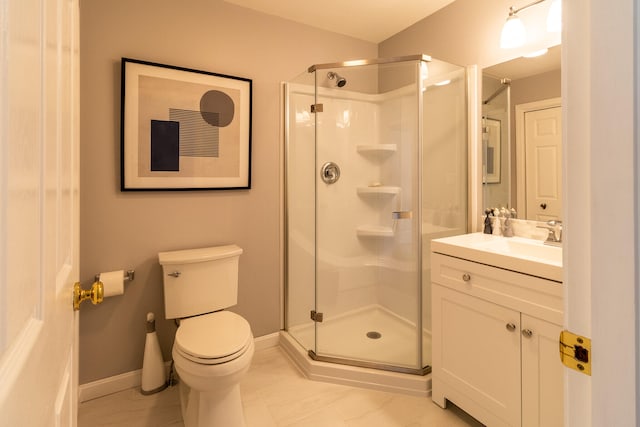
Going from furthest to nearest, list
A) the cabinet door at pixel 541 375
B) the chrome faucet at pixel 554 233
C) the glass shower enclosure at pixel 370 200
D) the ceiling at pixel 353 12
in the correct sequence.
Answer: the ceiling at pixel 353 12
the glass shower enclosure at pixel 370 200
the chrome faucet at pixel 554 233
the cabinet door at pixel 541 375

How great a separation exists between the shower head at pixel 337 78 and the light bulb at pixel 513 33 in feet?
3.30

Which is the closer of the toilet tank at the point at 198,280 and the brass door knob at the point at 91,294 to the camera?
the brass door knob at the point at 91,294

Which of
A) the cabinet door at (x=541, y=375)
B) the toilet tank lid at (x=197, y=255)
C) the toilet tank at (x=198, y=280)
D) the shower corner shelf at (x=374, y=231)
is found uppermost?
the shower corner shelf at (x=374, y=231)

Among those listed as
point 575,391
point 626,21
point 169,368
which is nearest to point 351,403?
point 169,368

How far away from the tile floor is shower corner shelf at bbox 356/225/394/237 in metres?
1.07

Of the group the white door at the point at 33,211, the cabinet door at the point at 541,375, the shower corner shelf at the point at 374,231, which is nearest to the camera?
the white door at the point at 33,211

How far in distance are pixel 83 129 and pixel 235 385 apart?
164 centimetres

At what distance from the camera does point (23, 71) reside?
1.14ft

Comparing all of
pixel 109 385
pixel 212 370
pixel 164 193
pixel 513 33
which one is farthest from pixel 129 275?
pixel 513 33

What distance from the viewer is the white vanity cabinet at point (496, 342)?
1.31 metres

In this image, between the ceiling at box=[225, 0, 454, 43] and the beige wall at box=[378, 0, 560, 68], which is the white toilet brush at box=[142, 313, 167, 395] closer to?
the ceiling at box=[225, 0, 454, 43]

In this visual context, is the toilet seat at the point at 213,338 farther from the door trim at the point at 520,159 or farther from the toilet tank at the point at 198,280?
the door trim at the point at 520,159

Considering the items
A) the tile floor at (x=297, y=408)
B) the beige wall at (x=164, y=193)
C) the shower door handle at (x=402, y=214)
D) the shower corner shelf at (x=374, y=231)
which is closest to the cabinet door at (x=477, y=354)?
the tile floor at (x=297, y=408)

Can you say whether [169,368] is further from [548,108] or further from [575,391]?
[548,108]
